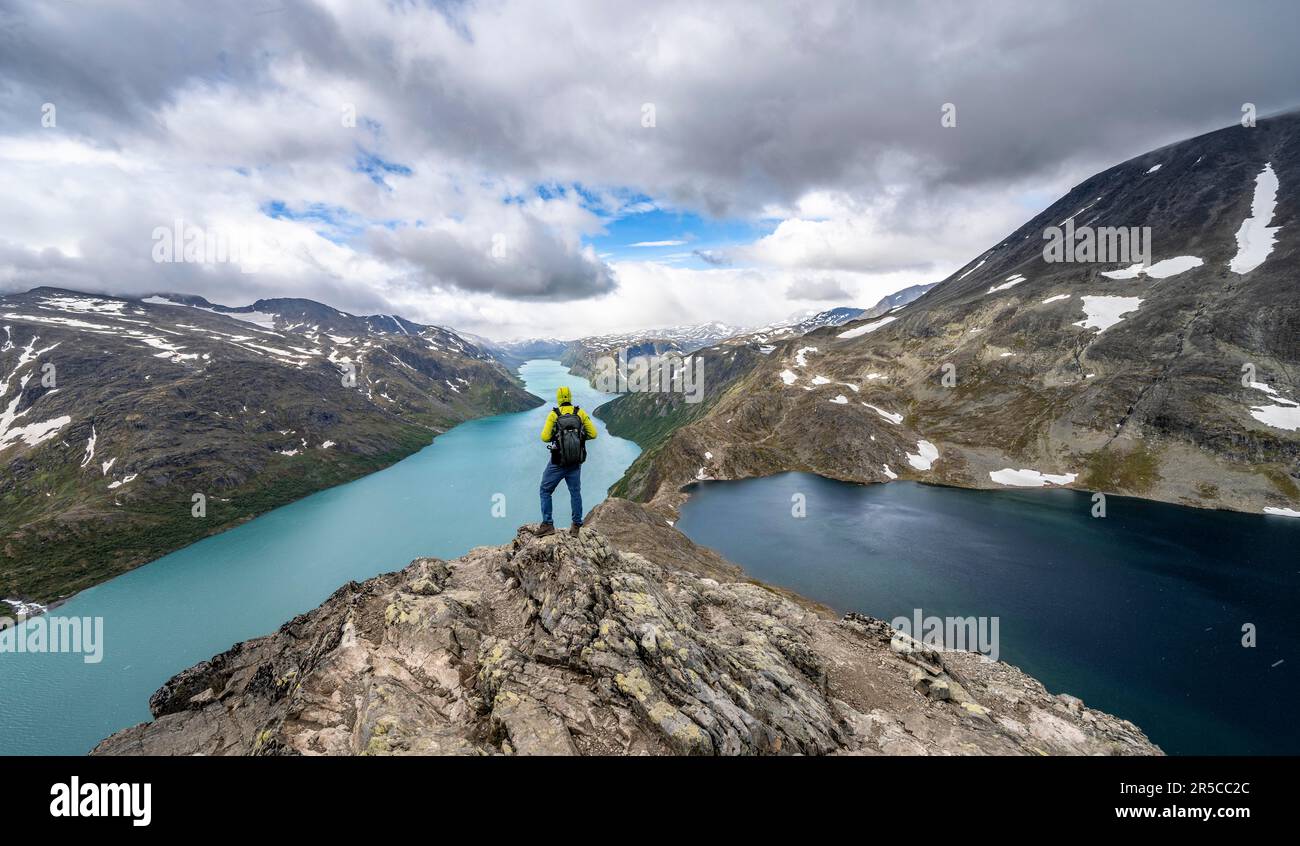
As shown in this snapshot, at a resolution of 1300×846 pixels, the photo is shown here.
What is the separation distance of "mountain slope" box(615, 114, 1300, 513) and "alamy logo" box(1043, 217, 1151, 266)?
14.0 feet

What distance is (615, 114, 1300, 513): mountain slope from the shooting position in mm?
94125

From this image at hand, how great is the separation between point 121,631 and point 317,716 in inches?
4539

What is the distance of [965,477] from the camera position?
346 feet

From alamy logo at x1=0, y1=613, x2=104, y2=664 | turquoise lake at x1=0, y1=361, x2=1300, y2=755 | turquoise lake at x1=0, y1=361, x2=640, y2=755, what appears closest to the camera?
turquoise lake at x1=0, y1=361, x2=1300, y2=755

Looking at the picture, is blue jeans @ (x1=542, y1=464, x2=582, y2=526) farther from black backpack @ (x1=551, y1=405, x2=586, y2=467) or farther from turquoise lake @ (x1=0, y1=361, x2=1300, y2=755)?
turquoise lake @ (x1=0, y1=361, x2=1300, y2=755)

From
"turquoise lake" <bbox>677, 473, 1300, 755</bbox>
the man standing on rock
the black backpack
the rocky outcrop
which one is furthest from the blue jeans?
"turquoise lake" <bbox>677, 473, 1300, 755</bbox>

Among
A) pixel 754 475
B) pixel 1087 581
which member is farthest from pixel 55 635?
pixel 1087 581

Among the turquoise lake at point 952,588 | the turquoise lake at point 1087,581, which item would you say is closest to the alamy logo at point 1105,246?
the turquoise lake at point 952,588

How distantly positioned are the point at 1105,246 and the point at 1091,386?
311 ft

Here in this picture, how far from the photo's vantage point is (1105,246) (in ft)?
548
